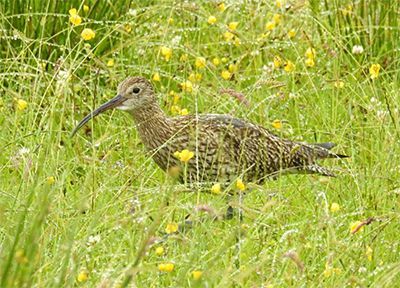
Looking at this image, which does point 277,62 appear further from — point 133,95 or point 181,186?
point 181,186

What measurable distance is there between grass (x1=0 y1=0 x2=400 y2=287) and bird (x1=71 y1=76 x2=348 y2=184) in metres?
0.11

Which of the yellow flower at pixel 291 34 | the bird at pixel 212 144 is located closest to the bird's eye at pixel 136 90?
the bird at pixel 212 144

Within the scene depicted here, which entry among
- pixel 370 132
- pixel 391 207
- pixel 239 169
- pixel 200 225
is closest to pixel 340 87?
pixel 370 132

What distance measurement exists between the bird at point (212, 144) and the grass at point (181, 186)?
0.35ft

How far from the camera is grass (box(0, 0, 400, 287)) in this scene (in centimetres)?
506

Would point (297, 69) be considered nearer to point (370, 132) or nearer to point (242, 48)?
point (242, 48)

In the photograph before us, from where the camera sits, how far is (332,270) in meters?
5.18

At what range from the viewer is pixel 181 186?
243 inches

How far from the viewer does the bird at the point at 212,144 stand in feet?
23.2

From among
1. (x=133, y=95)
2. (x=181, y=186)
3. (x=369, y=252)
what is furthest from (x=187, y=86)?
(x=369, y=252)

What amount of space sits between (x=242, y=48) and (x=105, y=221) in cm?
372

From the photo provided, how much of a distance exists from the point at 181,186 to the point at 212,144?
100 cm

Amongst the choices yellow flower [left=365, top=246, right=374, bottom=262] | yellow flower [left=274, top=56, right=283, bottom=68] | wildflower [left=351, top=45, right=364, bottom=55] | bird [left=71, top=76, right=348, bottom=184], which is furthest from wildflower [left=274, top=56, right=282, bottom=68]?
yellow flower [left=365, top=246, right=374, bottom=262]

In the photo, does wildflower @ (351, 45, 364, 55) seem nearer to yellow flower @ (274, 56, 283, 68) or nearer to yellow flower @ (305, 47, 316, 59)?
yellow flower @ (305, 47, 316, 59)
